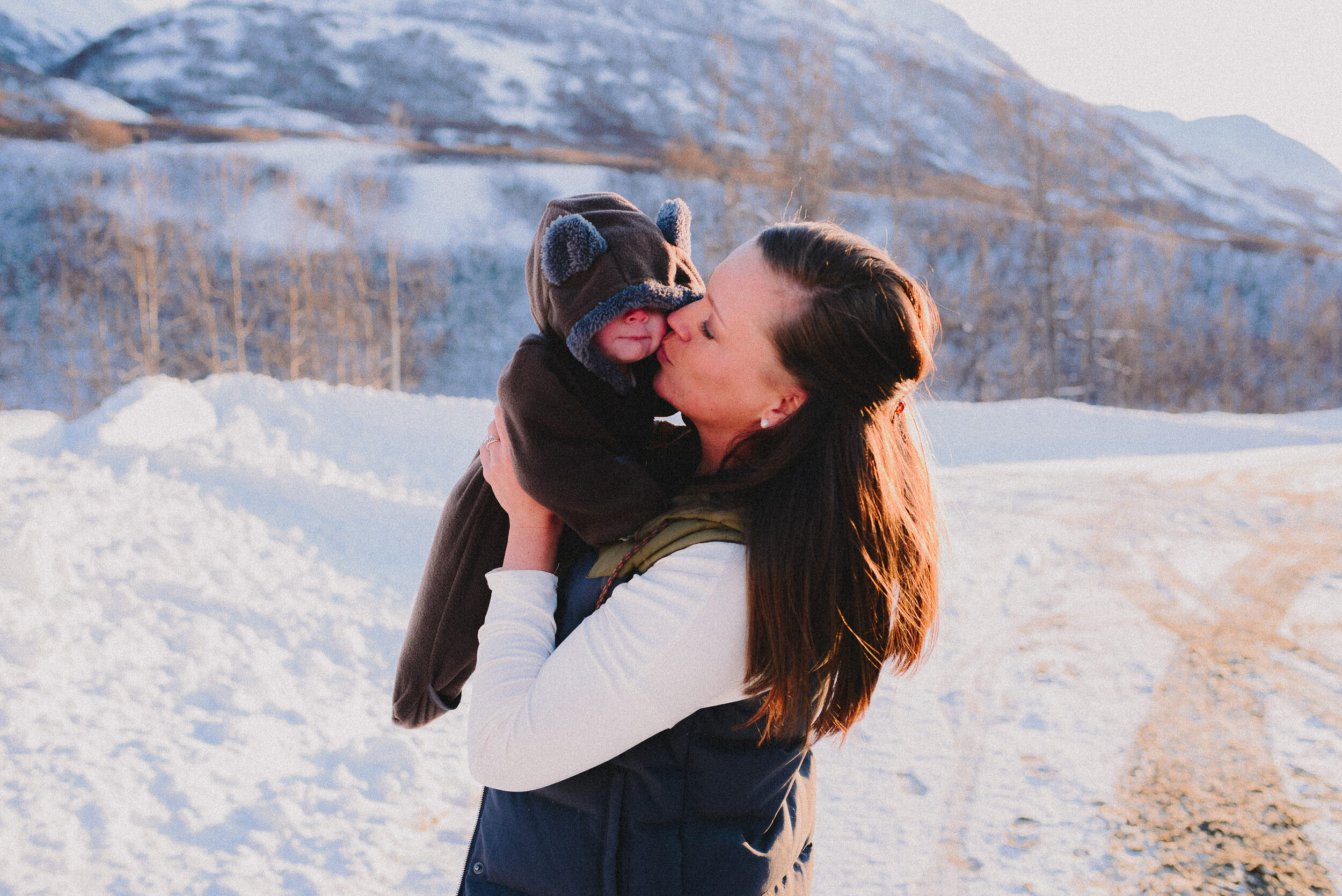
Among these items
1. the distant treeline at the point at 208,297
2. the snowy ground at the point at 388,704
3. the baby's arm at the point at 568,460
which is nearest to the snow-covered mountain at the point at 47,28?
the distant treeline at the point at 208,297

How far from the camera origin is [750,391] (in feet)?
4.52

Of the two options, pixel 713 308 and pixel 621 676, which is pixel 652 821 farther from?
pixel 713 308

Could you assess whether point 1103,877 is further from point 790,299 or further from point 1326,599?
point 1326,599

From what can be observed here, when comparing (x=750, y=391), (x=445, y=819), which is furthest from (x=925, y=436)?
(x=445, y=819)

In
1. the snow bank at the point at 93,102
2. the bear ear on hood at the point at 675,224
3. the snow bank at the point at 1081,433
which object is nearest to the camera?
the bear ear on hood at the point at 675,224

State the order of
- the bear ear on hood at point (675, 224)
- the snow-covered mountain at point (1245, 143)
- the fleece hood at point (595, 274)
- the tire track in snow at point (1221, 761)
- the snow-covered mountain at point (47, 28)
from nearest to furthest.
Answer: the fleece hood at point (595, 274)
the bear ear on hood at point (675, 224)
the tire track in snow at point (1221, 761)
the snow-covered mountain at point (47, 28)
the snow-covered mountain at point (1245, 143)

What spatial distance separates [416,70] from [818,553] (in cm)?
5639

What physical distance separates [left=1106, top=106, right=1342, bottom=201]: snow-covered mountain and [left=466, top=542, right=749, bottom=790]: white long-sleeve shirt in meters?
99.2

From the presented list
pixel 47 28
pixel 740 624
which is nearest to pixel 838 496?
→ pixel 740 624

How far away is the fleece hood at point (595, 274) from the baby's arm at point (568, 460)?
0.10 meters

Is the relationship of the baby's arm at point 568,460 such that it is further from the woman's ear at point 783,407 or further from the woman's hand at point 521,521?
the woman's ear at point 783,407

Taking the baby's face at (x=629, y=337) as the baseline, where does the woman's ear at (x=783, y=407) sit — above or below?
below

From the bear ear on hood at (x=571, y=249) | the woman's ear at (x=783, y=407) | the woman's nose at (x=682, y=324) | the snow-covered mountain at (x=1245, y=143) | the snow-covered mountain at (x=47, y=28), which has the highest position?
the snow-covered mountain at (x=1245, y=143)

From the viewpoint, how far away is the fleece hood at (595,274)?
1563mm
